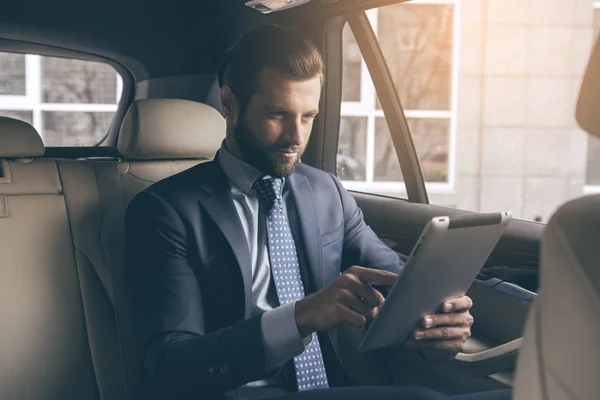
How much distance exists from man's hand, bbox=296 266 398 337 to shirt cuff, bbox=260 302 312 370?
0.06m

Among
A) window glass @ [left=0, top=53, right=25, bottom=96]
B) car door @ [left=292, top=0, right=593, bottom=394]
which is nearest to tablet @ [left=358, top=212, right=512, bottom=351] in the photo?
window glass @ [left=0, top=53, right=25, bottom=96]

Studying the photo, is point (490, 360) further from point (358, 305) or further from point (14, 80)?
point (14, 80)

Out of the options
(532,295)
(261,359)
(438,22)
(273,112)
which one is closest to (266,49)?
(273,112)

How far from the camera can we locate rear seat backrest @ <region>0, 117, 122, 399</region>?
5.56 feet

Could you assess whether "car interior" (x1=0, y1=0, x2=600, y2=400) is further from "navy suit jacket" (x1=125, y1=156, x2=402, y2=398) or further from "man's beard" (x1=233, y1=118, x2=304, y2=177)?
"man's beard" (x1=233, y1=118, x2=304, y2=177)

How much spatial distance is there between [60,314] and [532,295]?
107 cm

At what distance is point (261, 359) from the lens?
134 cm

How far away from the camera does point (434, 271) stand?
128 cm

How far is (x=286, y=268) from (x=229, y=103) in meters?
0.40

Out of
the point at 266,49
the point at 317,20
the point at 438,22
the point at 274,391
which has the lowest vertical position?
the point at 274,391

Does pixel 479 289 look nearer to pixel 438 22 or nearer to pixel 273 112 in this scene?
pixel 273 112

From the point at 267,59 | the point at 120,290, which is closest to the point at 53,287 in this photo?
the point at 120,290

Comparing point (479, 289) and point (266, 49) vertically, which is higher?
point (266, 49)

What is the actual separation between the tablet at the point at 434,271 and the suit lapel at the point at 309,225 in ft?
1.01
